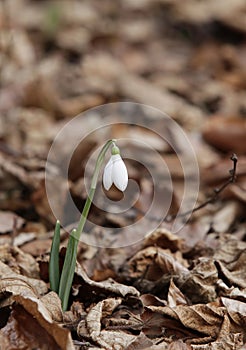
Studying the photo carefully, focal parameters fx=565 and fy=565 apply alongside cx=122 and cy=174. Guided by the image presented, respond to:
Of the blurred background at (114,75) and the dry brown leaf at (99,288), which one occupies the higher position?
the blurred background at (114,75)

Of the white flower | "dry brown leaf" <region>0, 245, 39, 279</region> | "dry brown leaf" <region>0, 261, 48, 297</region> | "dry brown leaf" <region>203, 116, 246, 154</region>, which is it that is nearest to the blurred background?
"dry brown leaf" <region>203, 116, 246, 154</region>

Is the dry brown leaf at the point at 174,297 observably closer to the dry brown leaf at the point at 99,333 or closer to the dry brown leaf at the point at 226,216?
the dry brown leaf at the point at 99,333

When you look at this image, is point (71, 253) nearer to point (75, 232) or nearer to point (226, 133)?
point (75, 232)

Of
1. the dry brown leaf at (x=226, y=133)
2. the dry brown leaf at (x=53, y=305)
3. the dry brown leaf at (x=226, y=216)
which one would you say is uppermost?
the dry brown leaf at (x=226, y=133)

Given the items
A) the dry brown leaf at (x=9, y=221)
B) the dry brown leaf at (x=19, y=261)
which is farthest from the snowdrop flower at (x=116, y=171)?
the dry brown leaf at (x=9, y=221)

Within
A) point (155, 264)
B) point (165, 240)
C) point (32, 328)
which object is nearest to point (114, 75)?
point (165, 240)

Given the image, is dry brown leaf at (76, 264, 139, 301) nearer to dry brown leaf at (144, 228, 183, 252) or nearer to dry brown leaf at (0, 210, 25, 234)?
dry brown leaf at (144, 228, 183, 252)

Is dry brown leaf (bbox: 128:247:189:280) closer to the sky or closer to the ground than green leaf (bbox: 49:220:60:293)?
closer to the sky
